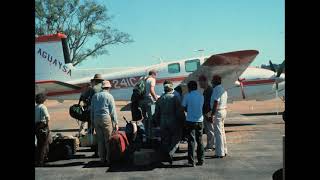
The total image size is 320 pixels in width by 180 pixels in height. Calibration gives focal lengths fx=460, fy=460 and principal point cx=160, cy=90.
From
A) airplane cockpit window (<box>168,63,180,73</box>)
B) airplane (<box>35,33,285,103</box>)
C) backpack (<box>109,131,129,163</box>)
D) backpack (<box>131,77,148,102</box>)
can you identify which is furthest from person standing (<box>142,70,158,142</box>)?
airplane cockpit window (<box>168,63,180,73</box>)

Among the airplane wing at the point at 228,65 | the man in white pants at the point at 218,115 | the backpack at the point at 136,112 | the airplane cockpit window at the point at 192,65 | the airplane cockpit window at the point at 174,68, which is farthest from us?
the airplane cockpit window at the point at 174,68

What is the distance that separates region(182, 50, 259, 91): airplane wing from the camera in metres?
16.3

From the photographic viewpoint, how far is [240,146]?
12219 mm

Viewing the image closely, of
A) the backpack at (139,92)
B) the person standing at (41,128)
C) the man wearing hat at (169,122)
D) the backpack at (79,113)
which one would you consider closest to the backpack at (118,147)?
the man wearing hat at (169,122)

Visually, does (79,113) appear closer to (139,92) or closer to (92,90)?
(92,90)

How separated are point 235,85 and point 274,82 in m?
1.79

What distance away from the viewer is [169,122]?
9.55m

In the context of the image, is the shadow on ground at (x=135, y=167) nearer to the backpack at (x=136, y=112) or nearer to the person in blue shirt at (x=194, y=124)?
the person in blue shirt at (x=194, y=124)

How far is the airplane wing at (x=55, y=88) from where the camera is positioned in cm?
1812

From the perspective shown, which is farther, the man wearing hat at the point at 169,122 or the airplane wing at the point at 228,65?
the airplane wing at the point at 228,65

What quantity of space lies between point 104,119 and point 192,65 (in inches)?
385

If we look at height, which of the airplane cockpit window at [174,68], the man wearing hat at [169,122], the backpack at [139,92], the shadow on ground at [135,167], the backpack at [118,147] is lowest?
the shadow on ground at [135,167]
